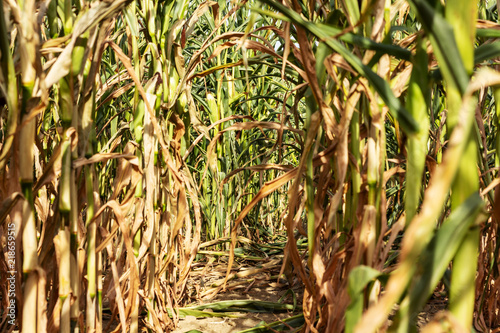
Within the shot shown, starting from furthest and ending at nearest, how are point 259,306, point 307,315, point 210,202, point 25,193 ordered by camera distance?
point 210,202 → point 259,306 → point 307,315 → point 25,193

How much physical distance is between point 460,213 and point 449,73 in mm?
→ 116

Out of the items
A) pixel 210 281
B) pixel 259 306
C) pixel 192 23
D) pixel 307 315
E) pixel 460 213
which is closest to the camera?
pixel 460 213

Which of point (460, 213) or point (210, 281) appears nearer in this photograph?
point (460, 213)

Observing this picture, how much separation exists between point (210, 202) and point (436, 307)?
1.25 meters

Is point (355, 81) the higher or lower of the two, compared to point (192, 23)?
lower

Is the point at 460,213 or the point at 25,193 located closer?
the point at 460,213

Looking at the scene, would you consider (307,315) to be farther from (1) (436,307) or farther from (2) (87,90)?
(1) (436,307)

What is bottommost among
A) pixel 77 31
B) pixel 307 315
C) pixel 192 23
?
pixel 307 315

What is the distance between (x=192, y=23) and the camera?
4.47 ft

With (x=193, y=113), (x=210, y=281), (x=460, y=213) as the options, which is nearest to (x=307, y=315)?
(x=460, y=213)

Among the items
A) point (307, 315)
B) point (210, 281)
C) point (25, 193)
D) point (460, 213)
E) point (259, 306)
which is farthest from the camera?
point (210, 281)

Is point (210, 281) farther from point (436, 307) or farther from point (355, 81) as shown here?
point (355, 81)

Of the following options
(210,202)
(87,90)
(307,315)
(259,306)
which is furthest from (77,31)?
(210,202)

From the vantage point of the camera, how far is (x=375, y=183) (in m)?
0.73
